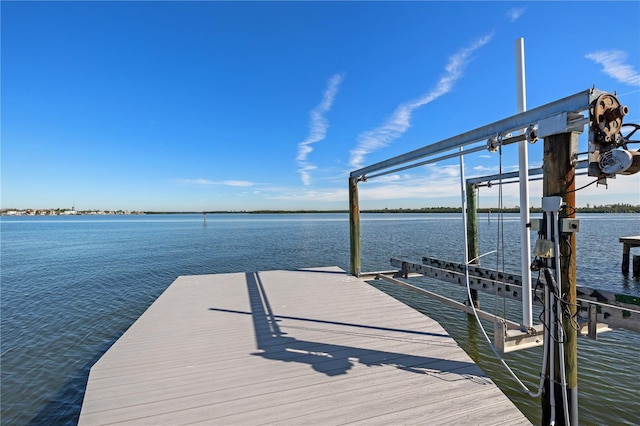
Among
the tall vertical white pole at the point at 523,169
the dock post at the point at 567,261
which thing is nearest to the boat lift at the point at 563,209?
the dock post at the point at 567,261

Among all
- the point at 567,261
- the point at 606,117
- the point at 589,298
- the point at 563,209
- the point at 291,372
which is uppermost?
the point at 606,117

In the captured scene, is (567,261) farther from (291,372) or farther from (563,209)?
(291,372)

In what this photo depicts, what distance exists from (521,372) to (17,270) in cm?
2324

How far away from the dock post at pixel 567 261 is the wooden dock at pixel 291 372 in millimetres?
555

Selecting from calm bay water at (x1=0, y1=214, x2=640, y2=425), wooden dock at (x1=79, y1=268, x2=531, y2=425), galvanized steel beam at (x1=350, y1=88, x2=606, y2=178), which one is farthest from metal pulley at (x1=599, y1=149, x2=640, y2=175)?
wooden dock at (x1=79, y1=268, x2=531, y2=425)

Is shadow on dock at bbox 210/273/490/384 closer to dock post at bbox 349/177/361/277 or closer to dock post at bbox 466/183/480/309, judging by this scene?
dock post at bbox 349/177/361/277

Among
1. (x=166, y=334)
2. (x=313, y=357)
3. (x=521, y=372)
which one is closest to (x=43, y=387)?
(x=166, y=334)

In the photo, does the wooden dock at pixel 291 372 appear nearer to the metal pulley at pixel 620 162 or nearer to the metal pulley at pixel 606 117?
the metal pulley at pixel 620 162

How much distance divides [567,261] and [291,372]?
330 centimetres

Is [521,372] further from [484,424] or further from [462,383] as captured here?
[484,424]

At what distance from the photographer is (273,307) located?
20.5 ft

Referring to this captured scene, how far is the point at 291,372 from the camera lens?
3.67m

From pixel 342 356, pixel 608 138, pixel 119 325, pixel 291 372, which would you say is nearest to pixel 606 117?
pixel 608 138

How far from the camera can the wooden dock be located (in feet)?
9.66
